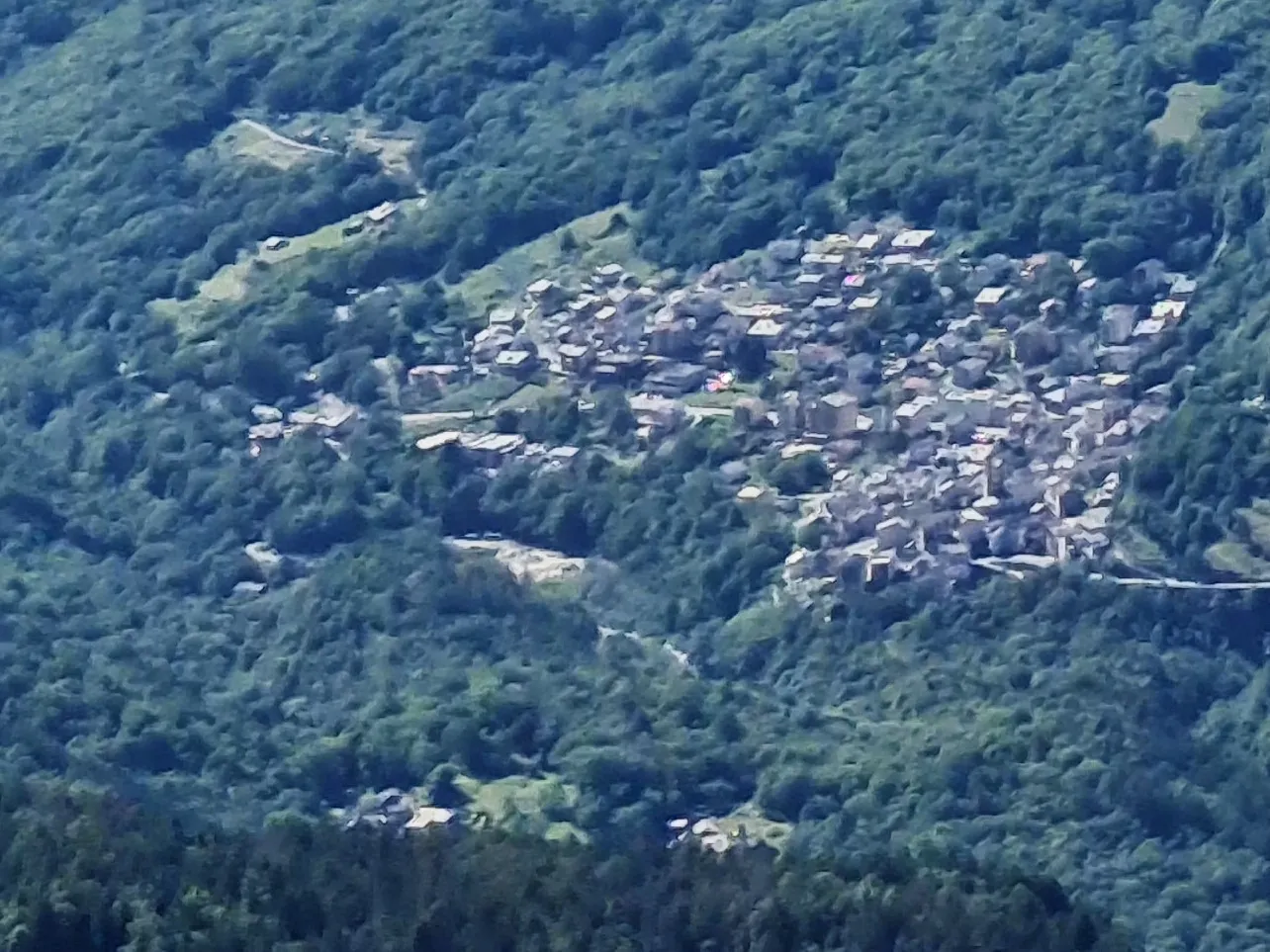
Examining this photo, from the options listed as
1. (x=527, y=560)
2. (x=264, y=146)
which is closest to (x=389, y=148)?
(x=264, y=146)

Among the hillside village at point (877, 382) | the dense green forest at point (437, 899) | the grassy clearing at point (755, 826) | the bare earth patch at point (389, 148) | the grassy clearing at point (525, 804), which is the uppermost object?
the dense green forest at point (437, 899)

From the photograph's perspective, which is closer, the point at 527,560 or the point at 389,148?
the point at 527,560

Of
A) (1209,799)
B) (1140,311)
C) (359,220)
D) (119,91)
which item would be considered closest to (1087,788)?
(1209,799)

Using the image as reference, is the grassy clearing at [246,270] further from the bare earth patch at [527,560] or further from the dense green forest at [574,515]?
the bare earth patch at [527,560]

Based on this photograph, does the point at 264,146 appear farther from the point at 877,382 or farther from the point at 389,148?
the point at 877,382

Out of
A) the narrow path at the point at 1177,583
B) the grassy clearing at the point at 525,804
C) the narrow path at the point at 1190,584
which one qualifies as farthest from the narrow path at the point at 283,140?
the grassy clearing at the point at 525,804
